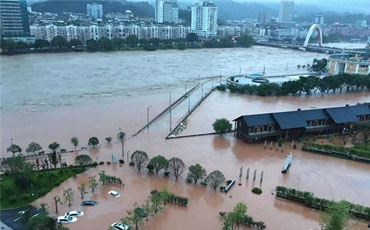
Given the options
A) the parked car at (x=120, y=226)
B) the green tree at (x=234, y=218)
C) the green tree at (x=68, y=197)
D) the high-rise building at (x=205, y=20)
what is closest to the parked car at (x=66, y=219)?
the green tree at (x=68, y=197)

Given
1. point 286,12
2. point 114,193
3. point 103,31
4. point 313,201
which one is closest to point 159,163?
point 114,193

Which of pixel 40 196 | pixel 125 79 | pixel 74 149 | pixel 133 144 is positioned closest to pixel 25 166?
pixel 40 196

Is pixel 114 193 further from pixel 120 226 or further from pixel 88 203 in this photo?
pixel 120 226

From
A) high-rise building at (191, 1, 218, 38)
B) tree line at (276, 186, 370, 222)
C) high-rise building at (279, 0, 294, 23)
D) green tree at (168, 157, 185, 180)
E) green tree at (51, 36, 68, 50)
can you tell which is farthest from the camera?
high-rise building at (279, 0, 294, 23)

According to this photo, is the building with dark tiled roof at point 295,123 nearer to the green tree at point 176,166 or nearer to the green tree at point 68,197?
the green tree at point 176,166

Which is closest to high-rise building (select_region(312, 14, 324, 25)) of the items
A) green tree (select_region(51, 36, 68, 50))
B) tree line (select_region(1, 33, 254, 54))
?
tree line (select_region(1, 33, 254, 54))

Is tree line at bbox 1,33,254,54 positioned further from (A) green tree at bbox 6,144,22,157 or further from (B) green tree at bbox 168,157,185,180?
(B) green tree at bbox 168,157,185,180
